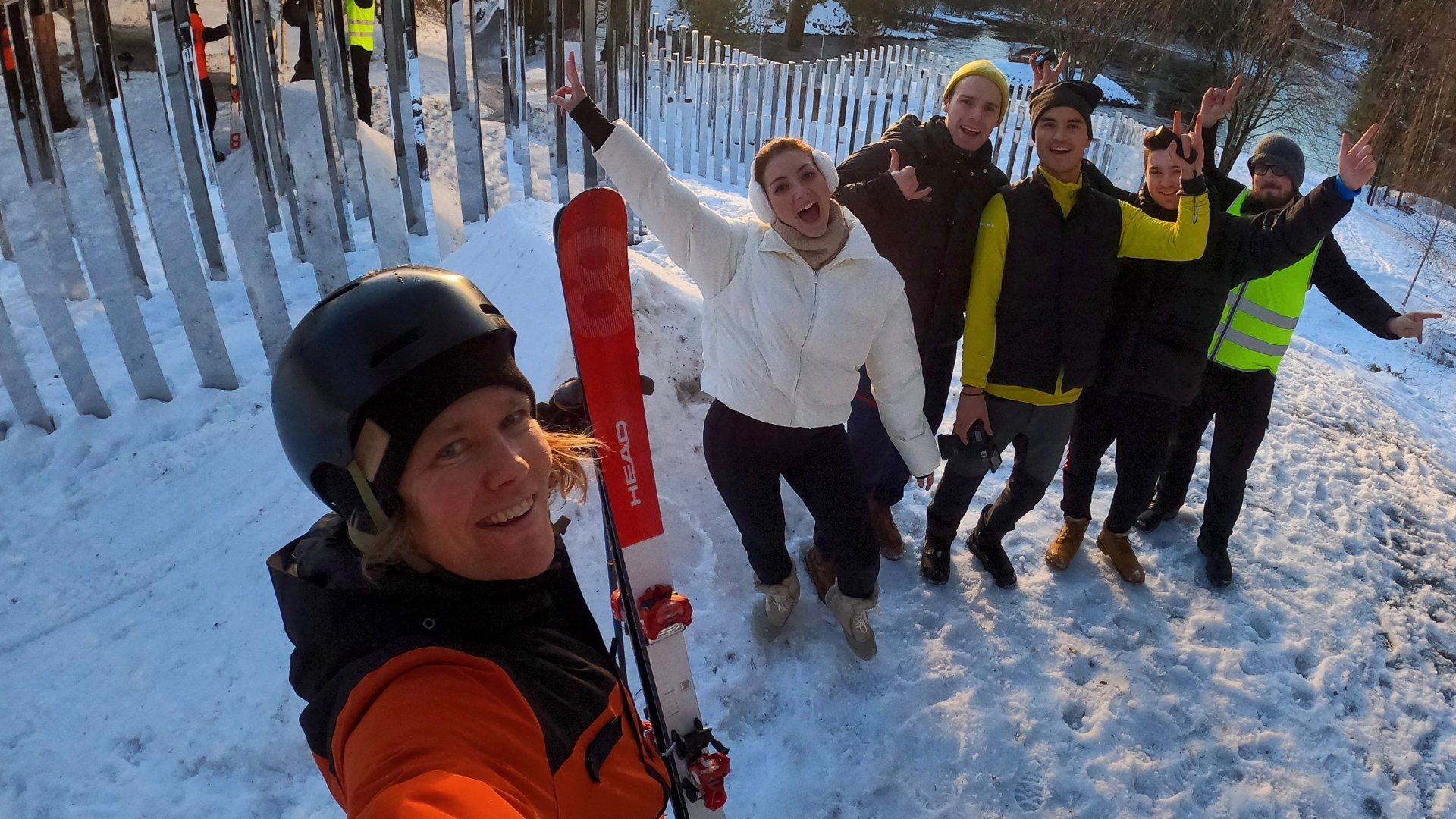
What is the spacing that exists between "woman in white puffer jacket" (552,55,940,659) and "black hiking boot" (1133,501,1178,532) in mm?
1844

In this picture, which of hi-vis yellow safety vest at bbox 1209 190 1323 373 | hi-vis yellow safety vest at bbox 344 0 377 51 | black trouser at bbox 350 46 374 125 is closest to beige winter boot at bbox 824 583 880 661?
hi-vis yellow safety vest at bbox 1209 190 1323 373

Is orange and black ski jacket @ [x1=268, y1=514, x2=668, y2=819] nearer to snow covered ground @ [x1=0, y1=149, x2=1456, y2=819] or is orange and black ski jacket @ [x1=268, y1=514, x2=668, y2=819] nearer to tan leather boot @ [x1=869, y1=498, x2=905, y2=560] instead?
snow covered ground @ [x1=0, y1=149, x2=1456, y2=819]

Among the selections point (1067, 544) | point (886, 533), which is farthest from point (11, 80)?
point (1067, 544)

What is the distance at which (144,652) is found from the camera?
9.61 feet

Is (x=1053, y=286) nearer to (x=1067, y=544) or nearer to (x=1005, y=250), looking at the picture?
(x=1005, y=250)

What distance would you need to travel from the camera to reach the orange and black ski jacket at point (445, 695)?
37.3 inches

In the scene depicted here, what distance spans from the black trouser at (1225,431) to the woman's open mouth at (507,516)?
3.08 m

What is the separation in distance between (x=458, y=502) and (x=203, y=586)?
2761mm

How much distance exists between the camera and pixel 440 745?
0.96 meters

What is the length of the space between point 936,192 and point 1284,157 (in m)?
1.54

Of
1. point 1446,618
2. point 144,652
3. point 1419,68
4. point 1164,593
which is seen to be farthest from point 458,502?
point 1419,68

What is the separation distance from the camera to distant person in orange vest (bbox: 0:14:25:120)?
12.0 feet

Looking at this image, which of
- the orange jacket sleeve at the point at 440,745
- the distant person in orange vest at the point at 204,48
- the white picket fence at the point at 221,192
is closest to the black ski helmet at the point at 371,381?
the orange jacket sleeve at the point at 440,745

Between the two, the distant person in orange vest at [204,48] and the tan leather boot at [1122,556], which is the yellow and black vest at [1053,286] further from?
the distant person in orange vest at [204,48]
